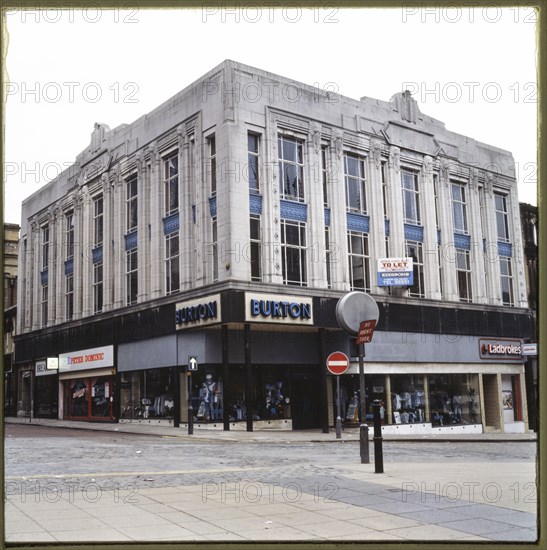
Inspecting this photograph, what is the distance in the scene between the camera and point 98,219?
134 feet

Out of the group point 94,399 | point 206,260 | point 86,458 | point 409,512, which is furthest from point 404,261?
point 409,512

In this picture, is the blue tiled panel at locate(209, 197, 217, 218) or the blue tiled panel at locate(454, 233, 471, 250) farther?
the blue tiled panel at locate(454, 233, 471, 250)

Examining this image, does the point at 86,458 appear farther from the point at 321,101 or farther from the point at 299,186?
the point at 321,101

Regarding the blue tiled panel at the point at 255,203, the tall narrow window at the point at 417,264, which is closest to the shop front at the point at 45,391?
the blue tiled panel at the point at 255,203

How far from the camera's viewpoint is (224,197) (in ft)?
98.5

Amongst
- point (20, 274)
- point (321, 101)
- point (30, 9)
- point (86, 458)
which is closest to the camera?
point (30, 9)

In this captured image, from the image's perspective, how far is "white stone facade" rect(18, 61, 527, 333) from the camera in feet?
101

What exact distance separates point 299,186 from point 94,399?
17.7 metres

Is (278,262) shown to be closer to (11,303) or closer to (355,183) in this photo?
(355,183)

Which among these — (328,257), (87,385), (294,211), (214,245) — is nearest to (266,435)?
(214,245)

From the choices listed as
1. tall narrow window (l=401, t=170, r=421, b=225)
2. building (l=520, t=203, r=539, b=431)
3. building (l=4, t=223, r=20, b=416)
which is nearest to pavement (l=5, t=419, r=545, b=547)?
building (l=520, t=203, r=539, b=431)

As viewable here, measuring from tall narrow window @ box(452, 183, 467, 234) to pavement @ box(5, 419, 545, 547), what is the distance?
2849 cm

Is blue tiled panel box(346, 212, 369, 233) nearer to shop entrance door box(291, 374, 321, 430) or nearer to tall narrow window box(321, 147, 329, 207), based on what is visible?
tall narrow window box(321, 147, 329, 207)

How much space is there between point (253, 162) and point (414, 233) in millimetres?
11058
